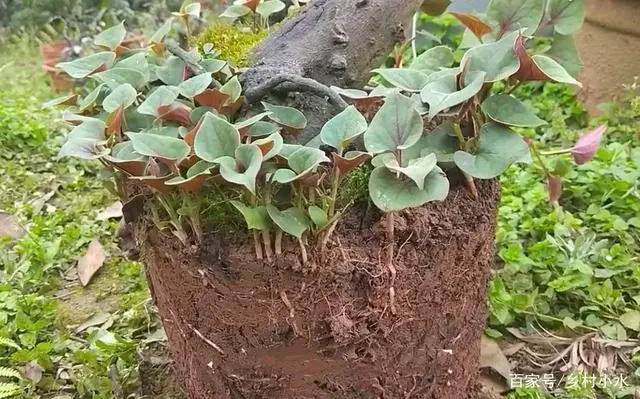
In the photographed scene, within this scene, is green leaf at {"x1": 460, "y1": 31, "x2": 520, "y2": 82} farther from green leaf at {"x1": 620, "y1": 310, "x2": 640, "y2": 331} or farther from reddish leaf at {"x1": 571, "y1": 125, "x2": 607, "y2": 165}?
green leaf at {"x1": 620, "y1": 310, "x2": 640, "y2": 331}

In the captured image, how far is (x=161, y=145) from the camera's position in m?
0.89

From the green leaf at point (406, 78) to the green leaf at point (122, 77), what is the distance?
34cm

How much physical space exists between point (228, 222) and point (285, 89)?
7.8 inches

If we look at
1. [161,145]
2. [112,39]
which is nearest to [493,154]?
[161,145]

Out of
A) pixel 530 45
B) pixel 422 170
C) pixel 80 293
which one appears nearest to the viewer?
pixel 422 170

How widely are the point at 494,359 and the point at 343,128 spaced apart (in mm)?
659

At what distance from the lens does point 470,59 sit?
37.9 inches

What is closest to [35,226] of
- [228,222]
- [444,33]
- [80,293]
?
[80,293]

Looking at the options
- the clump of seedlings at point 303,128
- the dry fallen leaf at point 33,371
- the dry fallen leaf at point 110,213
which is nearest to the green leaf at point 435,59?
the clump of seedlings at point 303,128

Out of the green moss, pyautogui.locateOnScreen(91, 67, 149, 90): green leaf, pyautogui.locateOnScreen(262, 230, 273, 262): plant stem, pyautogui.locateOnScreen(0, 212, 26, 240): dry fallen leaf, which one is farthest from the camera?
pyautogui.locateOnScreen(0, 212, 26, 240): dry fallen leaf

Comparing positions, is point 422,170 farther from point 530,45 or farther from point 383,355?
point 530,45

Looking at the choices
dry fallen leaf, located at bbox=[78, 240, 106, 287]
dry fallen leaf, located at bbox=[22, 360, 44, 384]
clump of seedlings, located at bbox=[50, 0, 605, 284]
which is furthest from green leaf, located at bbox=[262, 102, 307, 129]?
dry fallen leaf, located at bbox=[78, 240, 106, 287]

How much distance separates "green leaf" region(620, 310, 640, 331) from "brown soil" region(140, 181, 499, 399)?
456 millimetres

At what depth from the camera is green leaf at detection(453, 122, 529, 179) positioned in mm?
920
